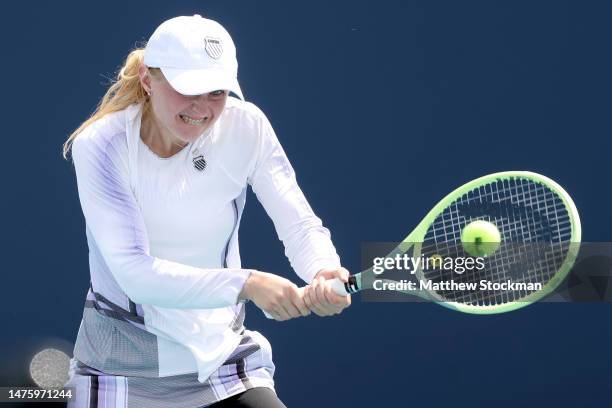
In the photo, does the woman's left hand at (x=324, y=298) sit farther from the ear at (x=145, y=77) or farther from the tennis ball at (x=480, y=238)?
the ear at (x=145, y=77)

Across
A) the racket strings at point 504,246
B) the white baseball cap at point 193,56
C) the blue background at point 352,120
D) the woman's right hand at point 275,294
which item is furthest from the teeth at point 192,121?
Result: the blue background at point 352,120

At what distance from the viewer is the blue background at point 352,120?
15.8 feet

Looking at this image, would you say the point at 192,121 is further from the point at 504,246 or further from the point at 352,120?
the point at 352,120

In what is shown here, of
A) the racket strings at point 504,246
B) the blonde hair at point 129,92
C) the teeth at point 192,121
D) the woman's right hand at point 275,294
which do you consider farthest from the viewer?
the racket strings at point 504,246

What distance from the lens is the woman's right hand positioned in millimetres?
3180

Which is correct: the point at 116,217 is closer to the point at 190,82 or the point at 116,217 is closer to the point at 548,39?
the point at 190,82

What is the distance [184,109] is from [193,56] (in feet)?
0.42

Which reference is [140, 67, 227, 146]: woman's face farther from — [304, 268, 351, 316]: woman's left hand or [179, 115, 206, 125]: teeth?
[304, 268, 351, 316]: woman's left hand

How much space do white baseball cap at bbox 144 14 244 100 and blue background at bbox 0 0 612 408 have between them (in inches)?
59.7

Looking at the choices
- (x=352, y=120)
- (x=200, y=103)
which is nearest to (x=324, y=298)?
(x=200, y=103)

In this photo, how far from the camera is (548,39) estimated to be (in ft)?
15.9

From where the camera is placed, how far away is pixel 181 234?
341 cm

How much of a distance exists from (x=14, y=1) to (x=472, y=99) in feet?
5.30

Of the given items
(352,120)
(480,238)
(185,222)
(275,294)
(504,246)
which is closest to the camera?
(275,294)
